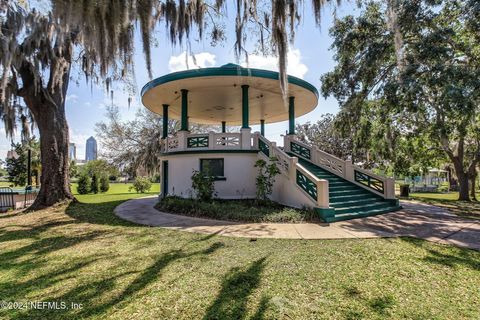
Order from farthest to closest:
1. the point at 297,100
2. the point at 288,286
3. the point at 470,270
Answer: the point at 297,100, the point at 470,270, the point at 288,286

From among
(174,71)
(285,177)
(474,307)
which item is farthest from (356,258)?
(174,71)

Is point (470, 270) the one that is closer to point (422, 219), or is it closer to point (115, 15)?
point (422, 219)

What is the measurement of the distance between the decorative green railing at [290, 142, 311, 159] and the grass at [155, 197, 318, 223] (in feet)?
12.6

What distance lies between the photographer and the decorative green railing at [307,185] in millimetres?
7719

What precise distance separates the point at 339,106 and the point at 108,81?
11695mm

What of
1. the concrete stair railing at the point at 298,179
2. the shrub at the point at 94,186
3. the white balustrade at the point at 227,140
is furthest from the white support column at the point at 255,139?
the shrub at the point at 94,186

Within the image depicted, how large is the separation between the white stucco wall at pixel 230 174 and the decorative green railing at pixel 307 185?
227cm

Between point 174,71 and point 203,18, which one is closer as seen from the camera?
point 203,18

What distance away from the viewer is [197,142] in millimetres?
10414

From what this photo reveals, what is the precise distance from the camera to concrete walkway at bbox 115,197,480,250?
18.2 feet

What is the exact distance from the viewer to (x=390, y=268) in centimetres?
380

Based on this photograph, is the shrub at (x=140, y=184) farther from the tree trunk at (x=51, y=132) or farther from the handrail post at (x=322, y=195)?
the handrail post at (x=322, y=195)

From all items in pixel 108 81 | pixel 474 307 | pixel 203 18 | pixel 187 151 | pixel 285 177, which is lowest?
pixel 474 307

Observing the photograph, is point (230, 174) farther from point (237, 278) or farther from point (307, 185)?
point (237, 278)
